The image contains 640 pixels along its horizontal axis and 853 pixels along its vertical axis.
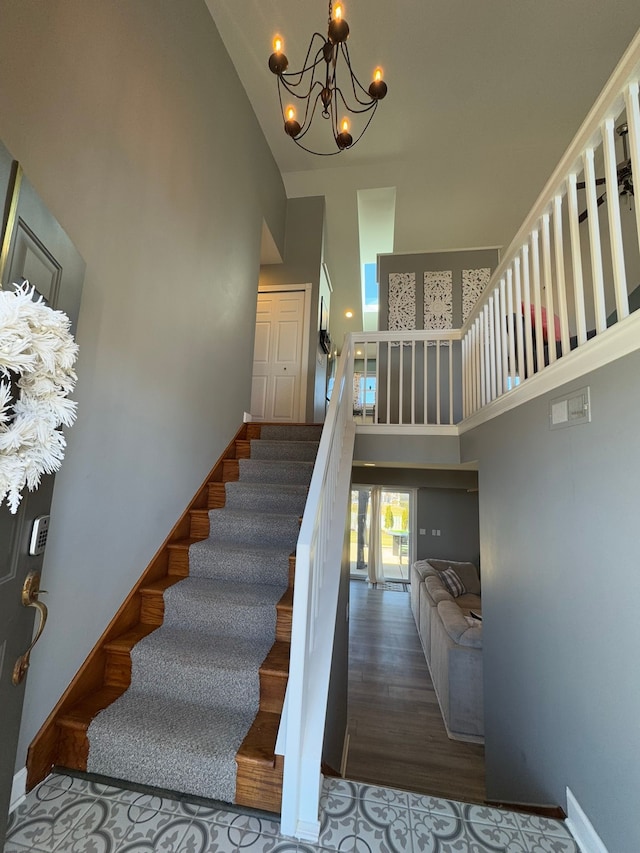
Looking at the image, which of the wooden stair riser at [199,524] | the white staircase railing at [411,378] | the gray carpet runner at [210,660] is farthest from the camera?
the white staircase railing at [411,378]

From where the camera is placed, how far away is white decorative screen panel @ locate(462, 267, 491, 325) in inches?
192

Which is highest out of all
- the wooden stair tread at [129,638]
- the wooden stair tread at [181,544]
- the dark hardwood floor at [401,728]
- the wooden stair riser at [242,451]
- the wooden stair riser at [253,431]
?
the wooden stair riser at [253,431]

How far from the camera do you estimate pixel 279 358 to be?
16.5ft

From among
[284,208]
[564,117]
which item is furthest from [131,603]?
[564,117]

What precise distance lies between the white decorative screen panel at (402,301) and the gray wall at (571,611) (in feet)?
10.3

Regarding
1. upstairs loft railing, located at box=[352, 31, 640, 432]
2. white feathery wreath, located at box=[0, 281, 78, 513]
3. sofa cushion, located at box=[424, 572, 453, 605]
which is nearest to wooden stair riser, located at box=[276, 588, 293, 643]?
white feathery wreath, located at box=[0, 281, 78, 513]

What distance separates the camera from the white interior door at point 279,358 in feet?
16.3

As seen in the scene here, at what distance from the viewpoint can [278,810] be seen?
1.29m

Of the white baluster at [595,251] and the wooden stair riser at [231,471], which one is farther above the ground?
the white baluster at [595,251]

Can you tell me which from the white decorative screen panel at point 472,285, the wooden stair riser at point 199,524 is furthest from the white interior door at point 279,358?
the wooden stair riser at point 199,524

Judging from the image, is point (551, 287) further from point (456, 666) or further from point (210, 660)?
point (456, 666)

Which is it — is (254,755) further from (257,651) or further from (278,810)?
(257,651)

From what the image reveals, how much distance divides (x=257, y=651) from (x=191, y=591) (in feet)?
1.65

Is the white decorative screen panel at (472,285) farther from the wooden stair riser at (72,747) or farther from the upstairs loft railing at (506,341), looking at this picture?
the wooden stair riser at (72,747)
